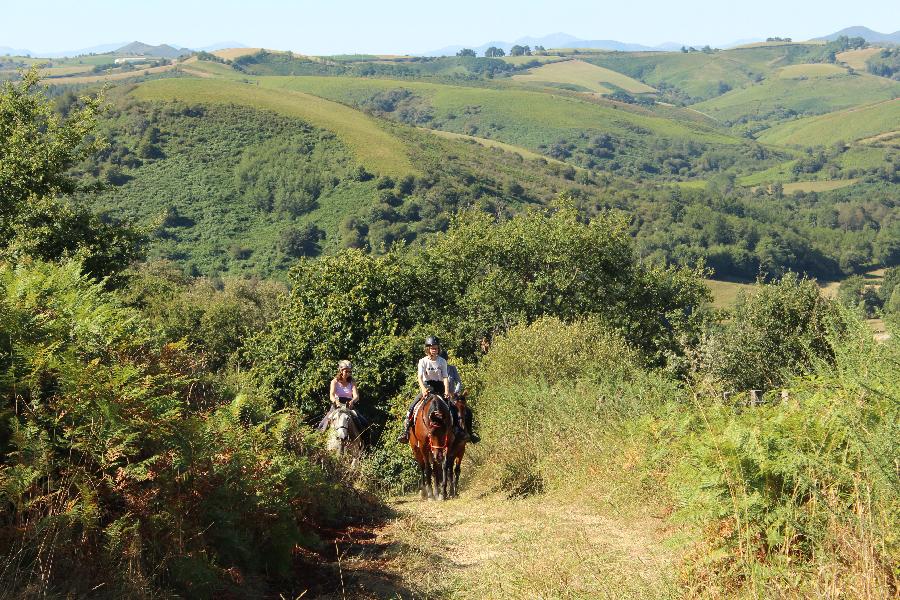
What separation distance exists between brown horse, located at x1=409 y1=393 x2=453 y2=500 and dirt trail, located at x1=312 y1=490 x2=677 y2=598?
105 inches

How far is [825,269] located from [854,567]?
142331 millimetres

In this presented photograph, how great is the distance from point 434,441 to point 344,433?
5.52 feet

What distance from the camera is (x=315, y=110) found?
148 m

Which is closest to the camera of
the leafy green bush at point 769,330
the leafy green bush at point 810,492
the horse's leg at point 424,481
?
the leafy green bush at point 810,492

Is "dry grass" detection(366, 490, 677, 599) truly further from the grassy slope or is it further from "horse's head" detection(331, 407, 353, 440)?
the grassy slope

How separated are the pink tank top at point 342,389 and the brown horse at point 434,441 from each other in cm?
156

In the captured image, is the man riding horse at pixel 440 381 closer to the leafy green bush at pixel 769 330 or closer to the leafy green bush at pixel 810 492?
the leafy green bush at pixel 810 492

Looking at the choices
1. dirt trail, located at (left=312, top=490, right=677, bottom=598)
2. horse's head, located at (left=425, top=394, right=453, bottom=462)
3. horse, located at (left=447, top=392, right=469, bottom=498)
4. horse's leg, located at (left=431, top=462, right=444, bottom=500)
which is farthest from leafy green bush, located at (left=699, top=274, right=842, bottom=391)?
dirt trail, located at (left=312, top=490, right=677, bottom=598)

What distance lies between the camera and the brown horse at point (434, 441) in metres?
12.3

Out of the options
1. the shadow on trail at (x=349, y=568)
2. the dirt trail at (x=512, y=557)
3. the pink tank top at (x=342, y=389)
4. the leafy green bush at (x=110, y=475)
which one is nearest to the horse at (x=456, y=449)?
the pink tank top at (x=342, y=389)

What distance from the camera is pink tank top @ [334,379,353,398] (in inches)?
548

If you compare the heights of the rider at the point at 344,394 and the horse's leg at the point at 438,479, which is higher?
the rider at the point at 344,394

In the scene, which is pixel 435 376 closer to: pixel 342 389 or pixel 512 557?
pixel 342 389

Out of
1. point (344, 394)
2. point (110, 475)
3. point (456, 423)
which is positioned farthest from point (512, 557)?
point (344, 394)
